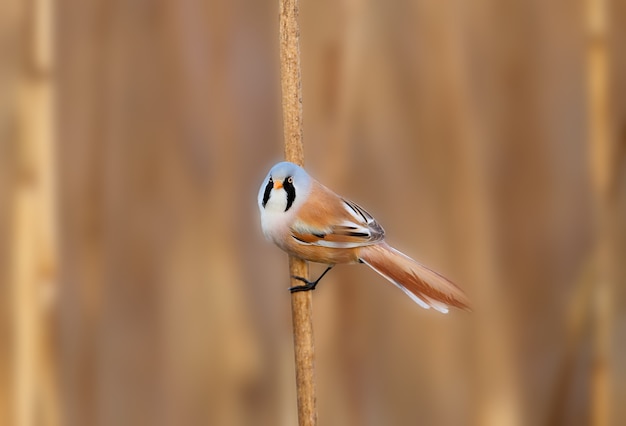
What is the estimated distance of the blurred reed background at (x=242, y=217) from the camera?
41.5 inches

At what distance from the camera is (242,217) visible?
1.08 meters

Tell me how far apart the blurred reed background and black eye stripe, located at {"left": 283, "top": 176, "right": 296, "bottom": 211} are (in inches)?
21.8

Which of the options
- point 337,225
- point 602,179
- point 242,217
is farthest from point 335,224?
point 602,179

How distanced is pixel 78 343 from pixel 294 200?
0.70 meters

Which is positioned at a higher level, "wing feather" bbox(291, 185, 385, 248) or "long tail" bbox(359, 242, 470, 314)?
"wing feather" bbox(291, 185, 385, 248)

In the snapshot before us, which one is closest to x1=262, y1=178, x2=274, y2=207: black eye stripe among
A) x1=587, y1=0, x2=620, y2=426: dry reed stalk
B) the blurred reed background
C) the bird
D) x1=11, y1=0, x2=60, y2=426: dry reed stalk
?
the bird

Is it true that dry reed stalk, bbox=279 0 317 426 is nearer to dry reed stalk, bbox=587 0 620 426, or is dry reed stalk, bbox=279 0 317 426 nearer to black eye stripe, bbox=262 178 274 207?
black eye stripe, bbox=262 178 274 207

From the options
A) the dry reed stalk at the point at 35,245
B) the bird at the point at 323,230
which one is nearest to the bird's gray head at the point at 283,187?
the bird at the point at 323,230

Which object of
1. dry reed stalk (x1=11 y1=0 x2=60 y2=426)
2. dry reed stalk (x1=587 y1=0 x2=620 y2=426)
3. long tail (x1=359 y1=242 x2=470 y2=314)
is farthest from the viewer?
dry reed stalk (x1=587 y1=0 x2=620 y2=426)

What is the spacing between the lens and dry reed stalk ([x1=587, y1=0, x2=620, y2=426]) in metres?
1.15

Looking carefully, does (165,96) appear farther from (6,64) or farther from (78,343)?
(78,343)

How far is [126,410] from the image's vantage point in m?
1.07

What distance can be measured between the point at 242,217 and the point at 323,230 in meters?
0.60

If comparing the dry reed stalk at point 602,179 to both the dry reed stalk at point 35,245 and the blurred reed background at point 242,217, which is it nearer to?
the blurred reed background at point 242,217
